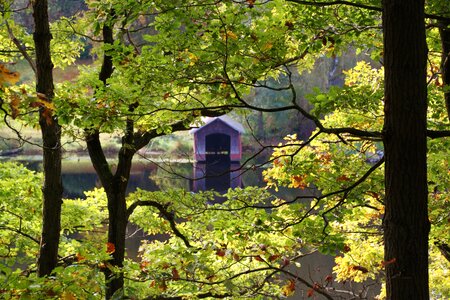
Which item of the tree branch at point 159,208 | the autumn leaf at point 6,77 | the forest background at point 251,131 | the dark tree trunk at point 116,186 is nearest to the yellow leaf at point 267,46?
the forest background at point 251,131

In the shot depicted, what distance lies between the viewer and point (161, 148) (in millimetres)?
39969

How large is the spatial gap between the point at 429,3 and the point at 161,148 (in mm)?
35679

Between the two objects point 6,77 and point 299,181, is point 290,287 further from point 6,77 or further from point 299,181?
point 6,77

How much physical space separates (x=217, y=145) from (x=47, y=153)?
3401 centimetres

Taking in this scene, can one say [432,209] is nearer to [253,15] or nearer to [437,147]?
[437,147]

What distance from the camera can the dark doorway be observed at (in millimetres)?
39750

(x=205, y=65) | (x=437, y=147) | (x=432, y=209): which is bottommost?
(x=432, y=209)

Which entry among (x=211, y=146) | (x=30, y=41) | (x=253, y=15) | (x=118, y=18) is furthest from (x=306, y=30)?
(x=211, y=146)

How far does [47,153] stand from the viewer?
20.6 feet

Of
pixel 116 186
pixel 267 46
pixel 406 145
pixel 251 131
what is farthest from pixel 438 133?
pixel 116 186

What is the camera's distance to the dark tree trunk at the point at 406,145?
310 cm

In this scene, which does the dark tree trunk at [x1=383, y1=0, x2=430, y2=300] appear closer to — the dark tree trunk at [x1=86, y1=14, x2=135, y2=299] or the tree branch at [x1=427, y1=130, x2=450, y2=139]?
the tree branch at [x1=427, y1=130, x2=450, y2=139]

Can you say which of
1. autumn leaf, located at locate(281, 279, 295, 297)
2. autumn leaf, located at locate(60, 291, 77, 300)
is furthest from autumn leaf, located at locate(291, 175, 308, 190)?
autumn leaf, located at locate(60, 291, 77, 300)

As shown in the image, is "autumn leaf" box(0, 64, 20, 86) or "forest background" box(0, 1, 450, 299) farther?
"forest background" box(0, 1, 450, 299)
